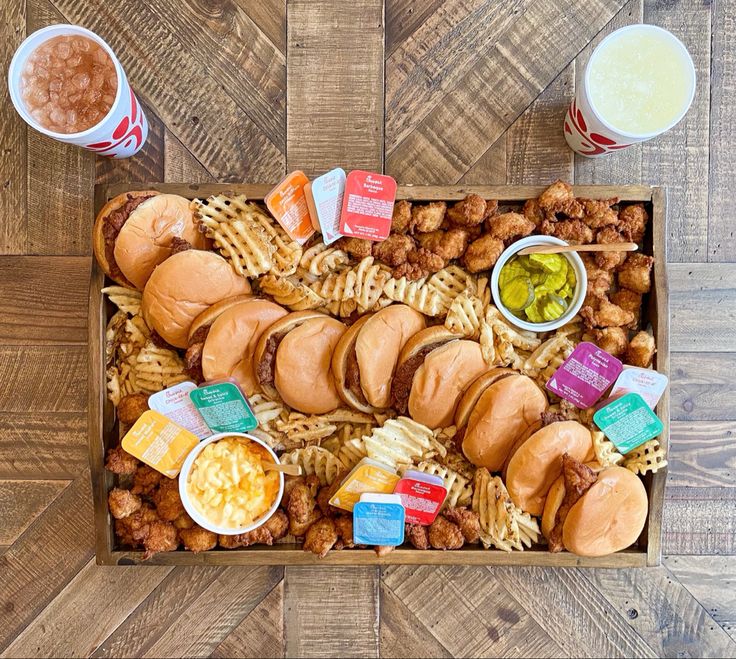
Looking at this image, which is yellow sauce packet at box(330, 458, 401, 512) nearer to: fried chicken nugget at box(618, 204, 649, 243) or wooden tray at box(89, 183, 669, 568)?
wooden tray at box(89, 183, 669, 568)

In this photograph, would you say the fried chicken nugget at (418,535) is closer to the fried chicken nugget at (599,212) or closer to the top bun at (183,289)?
the top bun at (183,289)

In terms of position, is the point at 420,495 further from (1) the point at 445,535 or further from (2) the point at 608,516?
(2) the point at 608,516

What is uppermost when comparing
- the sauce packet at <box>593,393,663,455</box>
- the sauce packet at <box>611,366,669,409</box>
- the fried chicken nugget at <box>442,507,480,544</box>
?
the sauce packet at <box>611,366,669,409</box>

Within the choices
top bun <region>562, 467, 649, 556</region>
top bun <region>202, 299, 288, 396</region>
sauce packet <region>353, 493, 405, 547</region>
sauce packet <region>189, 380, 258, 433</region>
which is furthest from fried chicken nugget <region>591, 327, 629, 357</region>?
sauce packet <region>189, 380, 258, 433</region>

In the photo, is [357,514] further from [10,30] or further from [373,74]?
[10,30]

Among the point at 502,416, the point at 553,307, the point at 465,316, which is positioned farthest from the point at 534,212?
the point at 502,416

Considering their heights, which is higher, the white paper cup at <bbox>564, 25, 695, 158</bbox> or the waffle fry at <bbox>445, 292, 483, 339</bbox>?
the white paper cup at <bbox>564, 25, 695, 158</bbox>
